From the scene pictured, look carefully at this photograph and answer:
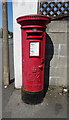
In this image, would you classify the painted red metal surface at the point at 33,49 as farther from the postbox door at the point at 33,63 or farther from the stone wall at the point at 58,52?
the stone wall at the point at 58,52

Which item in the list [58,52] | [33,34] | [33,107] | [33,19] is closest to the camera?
[33,19]

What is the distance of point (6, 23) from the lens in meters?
3.29

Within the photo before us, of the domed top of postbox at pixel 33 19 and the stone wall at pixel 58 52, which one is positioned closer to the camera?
the domed top of postbox at pixel 33 19

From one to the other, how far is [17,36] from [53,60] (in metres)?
1.27

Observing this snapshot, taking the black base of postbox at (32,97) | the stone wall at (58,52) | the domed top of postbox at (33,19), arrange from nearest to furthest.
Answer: the domed top of postbox at (33,19) < the black base of postbox at (32,97) < the stone wall at (58,52)

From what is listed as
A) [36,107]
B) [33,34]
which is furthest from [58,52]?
[36,107]

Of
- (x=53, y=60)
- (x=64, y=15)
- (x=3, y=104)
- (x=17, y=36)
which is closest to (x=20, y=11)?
(x=17, y=36)

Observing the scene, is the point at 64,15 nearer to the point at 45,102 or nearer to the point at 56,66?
the point at 56,66

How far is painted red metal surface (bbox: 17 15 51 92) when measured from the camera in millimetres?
2321

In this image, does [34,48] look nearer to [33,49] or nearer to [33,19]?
[33,49]

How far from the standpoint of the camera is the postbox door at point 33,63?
2.46 m

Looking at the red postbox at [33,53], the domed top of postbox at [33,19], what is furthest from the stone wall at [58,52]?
the domed top of postbox at [33,19]

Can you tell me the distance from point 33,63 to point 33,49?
1.00 feet

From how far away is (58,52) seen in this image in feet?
11.2
